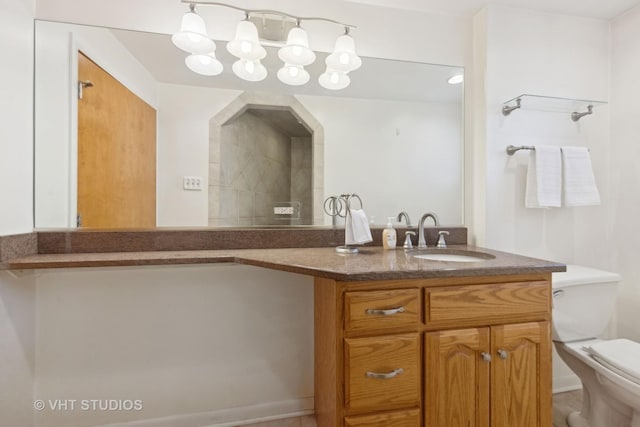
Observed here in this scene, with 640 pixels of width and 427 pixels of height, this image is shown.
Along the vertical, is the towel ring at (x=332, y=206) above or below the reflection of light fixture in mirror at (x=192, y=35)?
below

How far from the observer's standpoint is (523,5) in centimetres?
158

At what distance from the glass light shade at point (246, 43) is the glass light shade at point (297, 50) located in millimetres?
114

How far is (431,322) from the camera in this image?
101 cm

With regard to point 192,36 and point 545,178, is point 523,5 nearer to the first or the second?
point 545,178

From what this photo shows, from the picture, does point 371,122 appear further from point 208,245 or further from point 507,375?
point 507,375

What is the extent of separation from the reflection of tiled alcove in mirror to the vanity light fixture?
4.8 inches

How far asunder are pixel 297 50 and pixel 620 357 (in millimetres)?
1838

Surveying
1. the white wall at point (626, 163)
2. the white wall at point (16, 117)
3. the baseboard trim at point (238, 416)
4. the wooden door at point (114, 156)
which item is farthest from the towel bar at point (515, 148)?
the white wall at point (16, 117)

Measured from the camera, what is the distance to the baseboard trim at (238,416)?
1360 mm

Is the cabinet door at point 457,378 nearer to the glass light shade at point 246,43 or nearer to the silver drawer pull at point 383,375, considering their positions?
the silver drawer pull at point 383,375

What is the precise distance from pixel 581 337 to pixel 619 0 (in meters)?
1.71

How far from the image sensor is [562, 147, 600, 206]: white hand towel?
5.08ft

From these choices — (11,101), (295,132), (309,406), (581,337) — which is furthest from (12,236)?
(581,337)

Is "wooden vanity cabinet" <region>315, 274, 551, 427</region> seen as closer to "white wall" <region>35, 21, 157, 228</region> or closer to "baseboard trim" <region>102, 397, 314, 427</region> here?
"baseboard trim" <region>102, 397, 314, 427</region>
